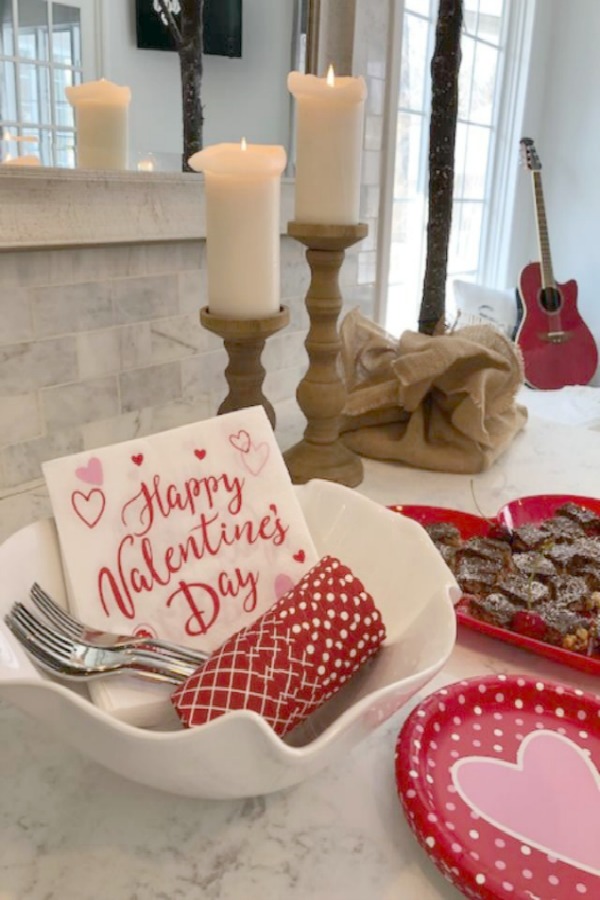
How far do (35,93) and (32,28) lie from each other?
60 mm

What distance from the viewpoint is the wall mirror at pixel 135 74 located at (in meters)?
0.74

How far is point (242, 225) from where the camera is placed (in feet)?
2.07

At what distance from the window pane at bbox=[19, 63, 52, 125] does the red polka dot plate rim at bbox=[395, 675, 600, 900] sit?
0.68m

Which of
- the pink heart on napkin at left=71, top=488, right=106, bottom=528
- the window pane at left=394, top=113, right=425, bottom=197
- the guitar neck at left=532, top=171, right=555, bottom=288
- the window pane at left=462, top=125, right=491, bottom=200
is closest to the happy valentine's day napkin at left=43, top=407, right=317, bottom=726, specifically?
the pink heart on napkin at left=71, top=488, right=106, bottom=528

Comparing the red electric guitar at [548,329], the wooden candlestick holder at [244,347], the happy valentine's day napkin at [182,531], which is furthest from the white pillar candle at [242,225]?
the red electric guitar at [548,329]

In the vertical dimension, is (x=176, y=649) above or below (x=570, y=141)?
below

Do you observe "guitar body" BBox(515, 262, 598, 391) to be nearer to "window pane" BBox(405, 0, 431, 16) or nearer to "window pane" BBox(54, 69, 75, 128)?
"window pane" BBox(405, 0, 431, 16)

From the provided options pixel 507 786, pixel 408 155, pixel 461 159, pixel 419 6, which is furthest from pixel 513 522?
pixel 461 159

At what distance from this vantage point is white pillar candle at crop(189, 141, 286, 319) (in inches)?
24.1

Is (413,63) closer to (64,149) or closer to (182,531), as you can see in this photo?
(64,149)

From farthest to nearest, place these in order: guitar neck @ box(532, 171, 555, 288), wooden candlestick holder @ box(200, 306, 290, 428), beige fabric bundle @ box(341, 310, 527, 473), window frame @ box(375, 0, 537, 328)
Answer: window frame @ box(375, 0, 537, 328) < guitar neck @ box(532, 171, 555, 288) < beige fabric bundle @ box(341, 310, 527, 473) < wooden candlestick holder @ box(200, 306, 290, 428)

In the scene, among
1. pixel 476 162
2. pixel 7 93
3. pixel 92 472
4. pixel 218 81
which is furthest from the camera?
pixel 476 162

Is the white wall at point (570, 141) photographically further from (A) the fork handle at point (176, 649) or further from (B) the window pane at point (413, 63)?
(A) the fork handle at point (176, 649)

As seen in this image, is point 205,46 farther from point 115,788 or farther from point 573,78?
point 573,78
